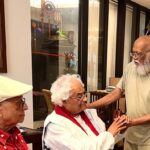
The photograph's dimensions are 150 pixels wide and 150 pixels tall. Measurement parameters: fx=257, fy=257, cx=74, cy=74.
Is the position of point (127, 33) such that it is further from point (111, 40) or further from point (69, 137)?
point (69, 137)

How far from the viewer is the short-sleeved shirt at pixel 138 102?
2.00m

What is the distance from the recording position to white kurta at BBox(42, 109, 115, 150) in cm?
161

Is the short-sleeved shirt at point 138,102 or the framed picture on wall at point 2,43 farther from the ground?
the framed picture on wall at point 2,43

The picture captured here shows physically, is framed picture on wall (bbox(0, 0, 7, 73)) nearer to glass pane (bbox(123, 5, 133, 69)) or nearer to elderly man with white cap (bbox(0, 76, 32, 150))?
elderly man with white cap (bbox(0, 76, 32, 150))

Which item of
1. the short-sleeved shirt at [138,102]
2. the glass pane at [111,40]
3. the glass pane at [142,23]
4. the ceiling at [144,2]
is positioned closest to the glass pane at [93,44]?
the glass pane at [111,40]

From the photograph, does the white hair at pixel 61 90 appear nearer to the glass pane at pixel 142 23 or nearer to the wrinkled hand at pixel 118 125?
the wrinkled hand at pixel 118 125

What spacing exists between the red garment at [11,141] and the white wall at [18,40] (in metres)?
1.42

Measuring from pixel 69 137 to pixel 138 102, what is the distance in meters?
0.70

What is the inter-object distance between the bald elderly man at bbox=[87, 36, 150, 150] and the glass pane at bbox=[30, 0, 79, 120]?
6.70 feet

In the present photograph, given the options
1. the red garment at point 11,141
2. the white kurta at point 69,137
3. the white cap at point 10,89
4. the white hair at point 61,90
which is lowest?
the white kurta at point 69,137

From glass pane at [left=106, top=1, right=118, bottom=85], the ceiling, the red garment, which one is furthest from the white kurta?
the ceiling

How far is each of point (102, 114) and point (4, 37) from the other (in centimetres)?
213

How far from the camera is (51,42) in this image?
4277 millimetres

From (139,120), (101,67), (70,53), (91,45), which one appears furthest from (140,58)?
(101,67)
